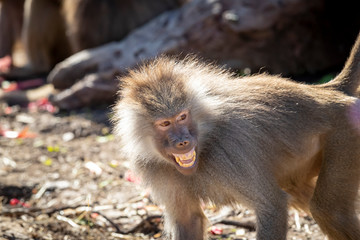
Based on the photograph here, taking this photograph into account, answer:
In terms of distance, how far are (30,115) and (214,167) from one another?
451 cm

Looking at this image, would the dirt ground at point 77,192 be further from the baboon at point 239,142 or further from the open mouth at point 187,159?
the open mouth at point 187,159

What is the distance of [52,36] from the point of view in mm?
8875

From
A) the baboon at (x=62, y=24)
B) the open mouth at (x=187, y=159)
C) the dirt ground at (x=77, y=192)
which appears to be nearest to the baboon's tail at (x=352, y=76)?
the dirt ground at (x=77, y=192)

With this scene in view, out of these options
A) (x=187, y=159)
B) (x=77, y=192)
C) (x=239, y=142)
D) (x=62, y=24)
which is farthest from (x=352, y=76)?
(x=62, y=24)

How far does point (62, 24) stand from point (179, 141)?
604cm

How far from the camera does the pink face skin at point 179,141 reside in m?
3.25

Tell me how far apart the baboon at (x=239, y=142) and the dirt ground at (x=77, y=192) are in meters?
0.40

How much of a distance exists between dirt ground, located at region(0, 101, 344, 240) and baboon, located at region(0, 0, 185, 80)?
1262 mm

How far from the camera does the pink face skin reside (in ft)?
10.6

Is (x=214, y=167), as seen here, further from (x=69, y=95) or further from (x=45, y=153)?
(x=69, y=95)

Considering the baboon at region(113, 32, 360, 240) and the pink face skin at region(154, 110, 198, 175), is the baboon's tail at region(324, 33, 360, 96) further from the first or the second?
the pink face skin at region(154, 110, 198, 175)

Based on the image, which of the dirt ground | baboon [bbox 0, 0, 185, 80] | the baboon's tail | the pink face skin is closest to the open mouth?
the pink face skin

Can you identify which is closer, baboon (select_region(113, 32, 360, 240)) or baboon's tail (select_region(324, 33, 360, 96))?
baboon (select_region(113, 32, 360, 240))

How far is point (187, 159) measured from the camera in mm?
→ 3264
